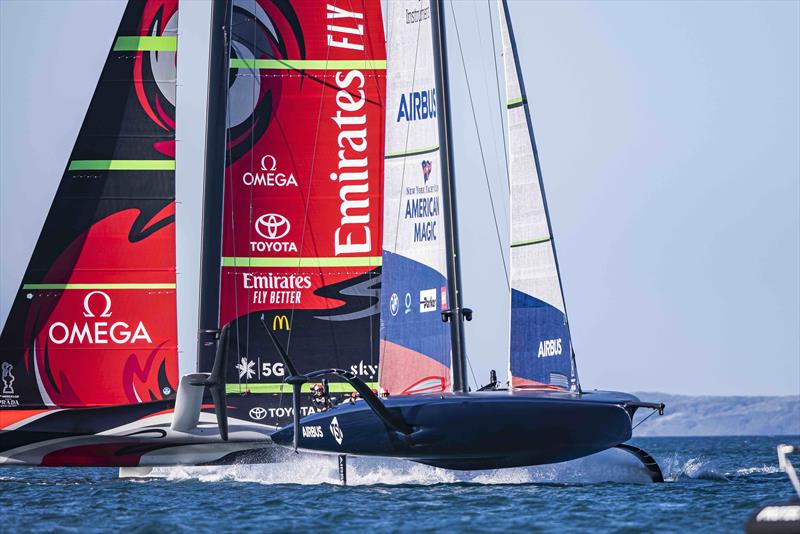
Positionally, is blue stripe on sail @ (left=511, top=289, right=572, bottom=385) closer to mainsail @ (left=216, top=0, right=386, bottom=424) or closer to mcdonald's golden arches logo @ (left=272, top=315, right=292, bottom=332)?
mainsail @ (left=216, top=0, right=386, bottom=424)

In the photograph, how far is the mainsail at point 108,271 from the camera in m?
22.6

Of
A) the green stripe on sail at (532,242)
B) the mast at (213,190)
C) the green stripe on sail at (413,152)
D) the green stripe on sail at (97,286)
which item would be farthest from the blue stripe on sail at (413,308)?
the green stripe on sail at (97,286)

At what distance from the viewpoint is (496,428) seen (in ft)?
58.8

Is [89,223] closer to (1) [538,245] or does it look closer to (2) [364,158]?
(2) [364,158]

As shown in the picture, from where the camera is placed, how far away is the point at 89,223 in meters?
22.9

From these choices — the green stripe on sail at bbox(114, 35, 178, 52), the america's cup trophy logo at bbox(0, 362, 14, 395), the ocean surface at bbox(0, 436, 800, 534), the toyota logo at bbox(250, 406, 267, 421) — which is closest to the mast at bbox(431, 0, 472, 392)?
the ocean surface at bbox(0, 436, 800, 534)

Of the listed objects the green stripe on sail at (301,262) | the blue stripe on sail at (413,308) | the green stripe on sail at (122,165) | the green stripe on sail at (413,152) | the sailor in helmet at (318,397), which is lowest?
the sailor in helmet at (318,397)

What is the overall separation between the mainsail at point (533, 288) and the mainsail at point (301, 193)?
14.3ft

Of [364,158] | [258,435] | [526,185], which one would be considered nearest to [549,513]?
[526,185]

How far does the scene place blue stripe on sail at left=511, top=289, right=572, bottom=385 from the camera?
1934 cm

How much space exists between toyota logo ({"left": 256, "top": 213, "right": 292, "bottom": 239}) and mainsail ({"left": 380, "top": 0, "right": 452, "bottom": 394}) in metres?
3.18

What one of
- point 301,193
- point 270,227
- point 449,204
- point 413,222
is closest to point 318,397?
point 270,227

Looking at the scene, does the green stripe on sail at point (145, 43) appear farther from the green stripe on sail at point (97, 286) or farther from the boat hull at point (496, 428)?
the boat hull at point (496, 428)

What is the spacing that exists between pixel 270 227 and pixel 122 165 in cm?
269
